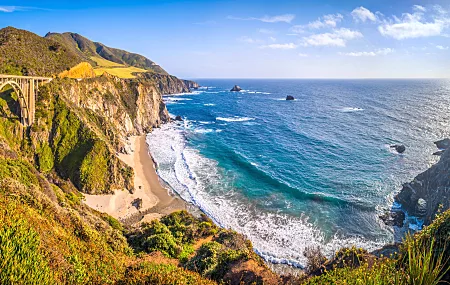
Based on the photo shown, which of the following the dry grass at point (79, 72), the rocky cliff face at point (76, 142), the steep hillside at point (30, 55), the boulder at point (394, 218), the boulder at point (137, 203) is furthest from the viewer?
the dry grass at point (79, 72)

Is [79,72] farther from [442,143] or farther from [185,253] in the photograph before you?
[442,143]

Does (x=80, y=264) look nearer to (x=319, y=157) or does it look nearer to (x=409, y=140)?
(x=319, y=157)

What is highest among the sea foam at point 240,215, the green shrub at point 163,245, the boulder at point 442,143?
the boulder at point 442,143

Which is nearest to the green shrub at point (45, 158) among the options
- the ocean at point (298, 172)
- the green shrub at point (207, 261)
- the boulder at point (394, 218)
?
the ocean at point (298, 172)

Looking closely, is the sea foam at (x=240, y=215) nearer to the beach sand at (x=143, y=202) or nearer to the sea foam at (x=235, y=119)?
the beach sand at (x=143, y=202)

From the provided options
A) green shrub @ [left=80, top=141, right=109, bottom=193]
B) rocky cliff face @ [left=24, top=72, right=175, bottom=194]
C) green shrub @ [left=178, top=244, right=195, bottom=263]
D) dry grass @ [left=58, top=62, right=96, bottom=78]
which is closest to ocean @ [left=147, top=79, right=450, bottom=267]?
green shrub @ [left=178, top=244, right=195, bottom=263]

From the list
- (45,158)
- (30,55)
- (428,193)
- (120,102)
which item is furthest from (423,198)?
(30,55)
